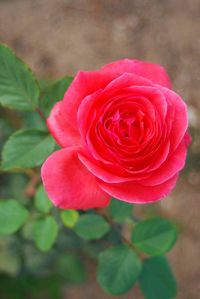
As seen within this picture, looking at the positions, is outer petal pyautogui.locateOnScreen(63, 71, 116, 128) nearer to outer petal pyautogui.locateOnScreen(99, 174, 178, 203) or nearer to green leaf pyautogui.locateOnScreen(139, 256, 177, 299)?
outer petal pyautogui.locateOnScreen(99, 174, 178, 203)

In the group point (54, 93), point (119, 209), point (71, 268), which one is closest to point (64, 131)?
point (54, 93)

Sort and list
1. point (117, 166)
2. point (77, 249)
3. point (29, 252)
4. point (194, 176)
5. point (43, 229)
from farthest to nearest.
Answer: point (194, 176)
point (77, 249)
point (29, 252)
point (43, 229)
point (117, 166)

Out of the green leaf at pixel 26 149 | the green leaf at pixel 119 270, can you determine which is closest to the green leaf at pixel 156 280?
the green leaf at pixel 119 270

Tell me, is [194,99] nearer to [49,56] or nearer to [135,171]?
[49,56]

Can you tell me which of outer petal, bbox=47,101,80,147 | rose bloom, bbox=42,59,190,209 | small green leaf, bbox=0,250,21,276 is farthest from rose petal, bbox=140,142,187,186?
small green leaf, bbox=0,250,21,276

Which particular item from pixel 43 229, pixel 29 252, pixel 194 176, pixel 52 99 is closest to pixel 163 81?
pixel 52 99

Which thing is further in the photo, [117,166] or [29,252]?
[29,252]

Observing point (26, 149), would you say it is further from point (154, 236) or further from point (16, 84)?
point (154, 236)
